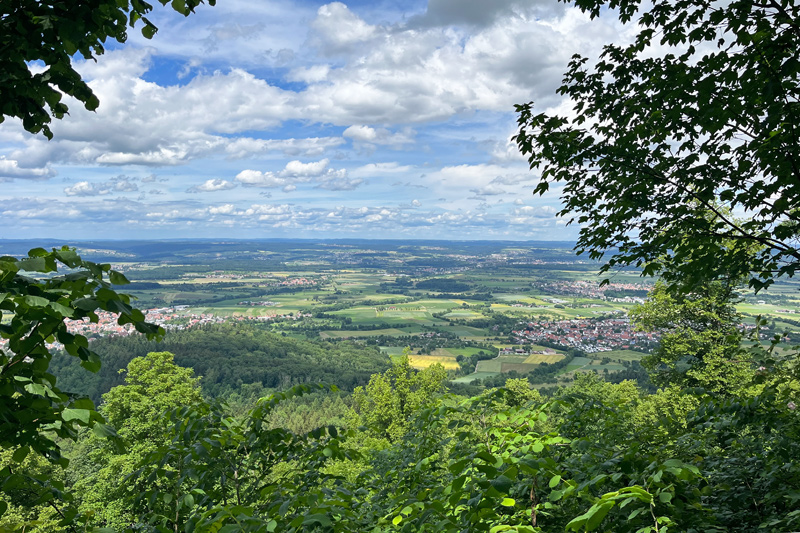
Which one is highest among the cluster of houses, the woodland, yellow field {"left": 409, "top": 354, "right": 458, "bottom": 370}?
the woodland

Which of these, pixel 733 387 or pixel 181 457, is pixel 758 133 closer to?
pixel 181 457

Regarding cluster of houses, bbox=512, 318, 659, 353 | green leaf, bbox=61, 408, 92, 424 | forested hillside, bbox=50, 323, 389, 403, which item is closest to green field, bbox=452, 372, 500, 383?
forested hillside, bbox=50, 323, 389, 403

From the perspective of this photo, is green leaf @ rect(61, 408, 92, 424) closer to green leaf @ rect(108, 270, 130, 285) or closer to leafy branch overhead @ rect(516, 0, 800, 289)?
green leaf @ rect(108, 270, 130, 285)

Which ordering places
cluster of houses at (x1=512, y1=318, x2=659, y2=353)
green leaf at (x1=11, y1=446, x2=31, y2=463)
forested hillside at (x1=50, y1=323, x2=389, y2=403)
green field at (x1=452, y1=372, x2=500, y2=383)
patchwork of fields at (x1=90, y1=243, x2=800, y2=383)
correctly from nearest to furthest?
green leaf at (x1=11, y1=446, x2=31, y2=463)
forested hillside at (x1=50, y1=323, x2=389, y2=403)
green field at (x1=452, y1=372, x2=500, y2=383)
patchwork of fields at (x1=90, y1=243, x2=800, y2=383)
cluster of houses at (x1=512, y1=318, x2=659, y2=353)

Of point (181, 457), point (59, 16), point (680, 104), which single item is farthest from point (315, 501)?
point (680, 104)

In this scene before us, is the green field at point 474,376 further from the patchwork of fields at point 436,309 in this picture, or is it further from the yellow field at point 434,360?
the yellow field at point 434,360

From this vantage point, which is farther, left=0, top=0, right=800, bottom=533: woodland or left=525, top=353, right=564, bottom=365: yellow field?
left=525, top=353, right=564, bottom=365: yellow field

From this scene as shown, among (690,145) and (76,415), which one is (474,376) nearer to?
(690,145)

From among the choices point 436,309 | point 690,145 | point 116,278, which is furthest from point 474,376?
point 436,309
